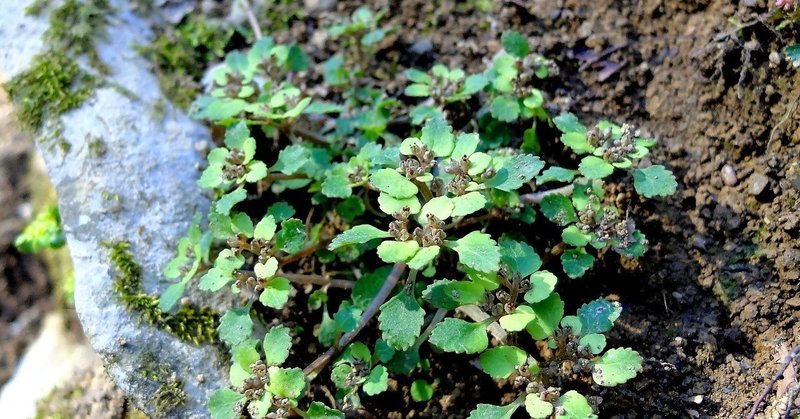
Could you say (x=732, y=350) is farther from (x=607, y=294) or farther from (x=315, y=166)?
(x=315, y=166)

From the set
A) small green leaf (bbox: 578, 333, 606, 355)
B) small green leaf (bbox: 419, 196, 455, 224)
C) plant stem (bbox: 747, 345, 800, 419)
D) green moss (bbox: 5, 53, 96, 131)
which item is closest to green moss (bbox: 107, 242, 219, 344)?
green moss (bbox: 5, 53, 96, 131)

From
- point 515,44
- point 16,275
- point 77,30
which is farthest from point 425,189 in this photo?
point 16,275

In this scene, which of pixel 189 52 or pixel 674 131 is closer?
pixel 674 131

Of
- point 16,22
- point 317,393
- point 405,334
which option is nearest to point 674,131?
point 405,334

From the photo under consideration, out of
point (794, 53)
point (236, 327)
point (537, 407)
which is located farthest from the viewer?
point (794, 53)

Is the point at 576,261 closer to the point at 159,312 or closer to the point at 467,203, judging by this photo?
the point at 467,203

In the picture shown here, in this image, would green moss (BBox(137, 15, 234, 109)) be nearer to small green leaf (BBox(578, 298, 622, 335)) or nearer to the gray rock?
the gray rock
